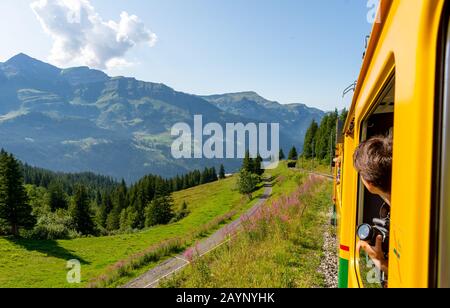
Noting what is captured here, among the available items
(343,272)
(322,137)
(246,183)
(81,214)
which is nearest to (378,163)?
(343,272)

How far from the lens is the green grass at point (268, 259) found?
297 inches

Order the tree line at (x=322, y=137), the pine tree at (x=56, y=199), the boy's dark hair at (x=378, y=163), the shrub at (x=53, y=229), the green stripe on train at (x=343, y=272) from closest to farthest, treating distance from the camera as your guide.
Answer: the boy's dark hair at (x=378, y=163) < the green stripe on train at (x=343, y=272) < the shrub at (x=53, y=229) < the tree line at (x=322, y=137) < the pine tree at (x=56, y=199)

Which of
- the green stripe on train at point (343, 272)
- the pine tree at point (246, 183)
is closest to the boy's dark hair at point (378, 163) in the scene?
the green stripe on train at point (343, 272)

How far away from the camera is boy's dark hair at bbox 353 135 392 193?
2082 mm

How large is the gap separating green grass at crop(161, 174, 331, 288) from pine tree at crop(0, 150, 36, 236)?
174 feet

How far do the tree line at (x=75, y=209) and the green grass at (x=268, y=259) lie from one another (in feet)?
178

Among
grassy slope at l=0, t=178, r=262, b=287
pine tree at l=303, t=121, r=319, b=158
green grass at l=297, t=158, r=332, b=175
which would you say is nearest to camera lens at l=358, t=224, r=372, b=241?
grassy slope at l=0, t=178, r=262, b=287

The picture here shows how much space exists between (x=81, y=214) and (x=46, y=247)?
15.3 metres

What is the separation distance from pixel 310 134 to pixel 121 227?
5266 cm

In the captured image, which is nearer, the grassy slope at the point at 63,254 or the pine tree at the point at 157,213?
the grassy slope at the point at 63,254

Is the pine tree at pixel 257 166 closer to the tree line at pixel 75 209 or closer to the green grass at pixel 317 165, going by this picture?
the green grass at pixel 317 165

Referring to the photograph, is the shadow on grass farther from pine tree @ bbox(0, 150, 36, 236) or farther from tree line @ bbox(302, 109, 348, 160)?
tree line @ bbox(302, 109, 348, 160)

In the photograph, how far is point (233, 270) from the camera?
28.2 feet

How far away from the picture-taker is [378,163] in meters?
2.11
